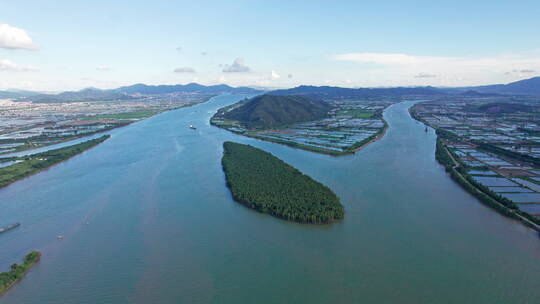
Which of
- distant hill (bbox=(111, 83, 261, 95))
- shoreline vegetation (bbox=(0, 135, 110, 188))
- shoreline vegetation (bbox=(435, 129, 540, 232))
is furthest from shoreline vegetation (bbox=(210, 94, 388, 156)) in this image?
distant hill (bbox=(111, 83, 261, 95))

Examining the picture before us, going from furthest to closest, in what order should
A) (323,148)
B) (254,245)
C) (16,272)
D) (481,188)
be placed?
(323,148)
(481,188)
(254,245)
(16,272)

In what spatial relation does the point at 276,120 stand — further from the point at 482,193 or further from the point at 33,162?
the point at 482,193

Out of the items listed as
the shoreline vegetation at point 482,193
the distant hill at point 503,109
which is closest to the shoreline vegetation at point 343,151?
the shoreline vegetation at point 482,193

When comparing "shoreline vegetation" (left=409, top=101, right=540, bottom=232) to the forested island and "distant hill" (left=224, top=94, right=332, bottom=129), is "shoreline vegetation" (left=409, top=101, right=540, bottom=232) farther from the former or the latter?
"distant hill" (left=224, top=94, right=332, bottom=129)

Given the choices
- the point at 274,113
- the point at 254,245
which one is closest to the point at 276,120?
the point at 274,113

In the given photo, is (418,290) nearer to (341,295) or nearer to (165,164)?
(341,295)
